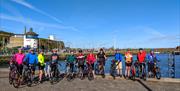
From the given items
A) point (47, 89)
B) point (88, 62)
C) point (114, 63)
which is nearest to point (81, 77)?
point (88, 62)

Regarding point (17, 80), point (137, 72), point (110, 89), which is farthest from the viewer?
point (137, 72)

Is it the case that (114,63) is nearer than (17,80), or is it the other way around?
(17,80)

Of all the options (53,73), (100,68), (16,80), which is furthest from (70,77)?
(16,80)

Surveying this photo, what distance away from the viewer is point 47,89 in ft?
41.4

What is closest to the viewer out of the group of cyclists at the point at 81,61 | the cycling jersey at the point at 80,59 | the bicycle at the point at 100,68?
the group of cyclists at the point at 81,61

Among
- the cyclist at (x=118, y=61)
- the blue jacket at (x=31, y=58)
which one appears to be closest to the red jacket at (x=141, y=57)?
the cyclist at (x=118, y=61)

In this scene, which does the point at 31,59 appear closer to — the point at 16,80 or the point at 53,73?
the point at 53,73

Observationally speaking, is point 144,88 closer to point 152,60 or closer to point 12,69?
point 152,60

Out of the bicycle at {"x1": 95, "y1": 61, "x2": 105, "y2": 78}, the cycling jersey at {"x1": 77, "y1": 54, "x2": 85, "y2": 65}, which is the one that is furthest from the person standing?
the cycling jersey at {"x1": 77, "y1": 54, "x2": 85, "y2": 65}

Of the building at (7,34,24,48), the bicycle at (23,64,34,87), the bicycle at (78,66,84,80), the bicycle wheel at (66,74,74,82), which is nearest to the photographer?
the bicycle at (23,64,34,87)

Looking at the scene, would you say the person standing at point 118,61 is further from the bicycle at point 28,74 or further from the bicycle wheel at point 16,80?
the bicycle wheel at point 16,80

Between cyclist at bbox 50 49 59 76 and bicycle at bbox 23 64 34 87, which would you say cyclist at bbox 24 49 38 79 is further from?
cyclist at bbox 50 49 59 76

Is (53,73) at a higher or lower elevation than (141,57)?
lower

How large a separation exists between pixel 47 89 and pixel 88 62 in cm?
501
